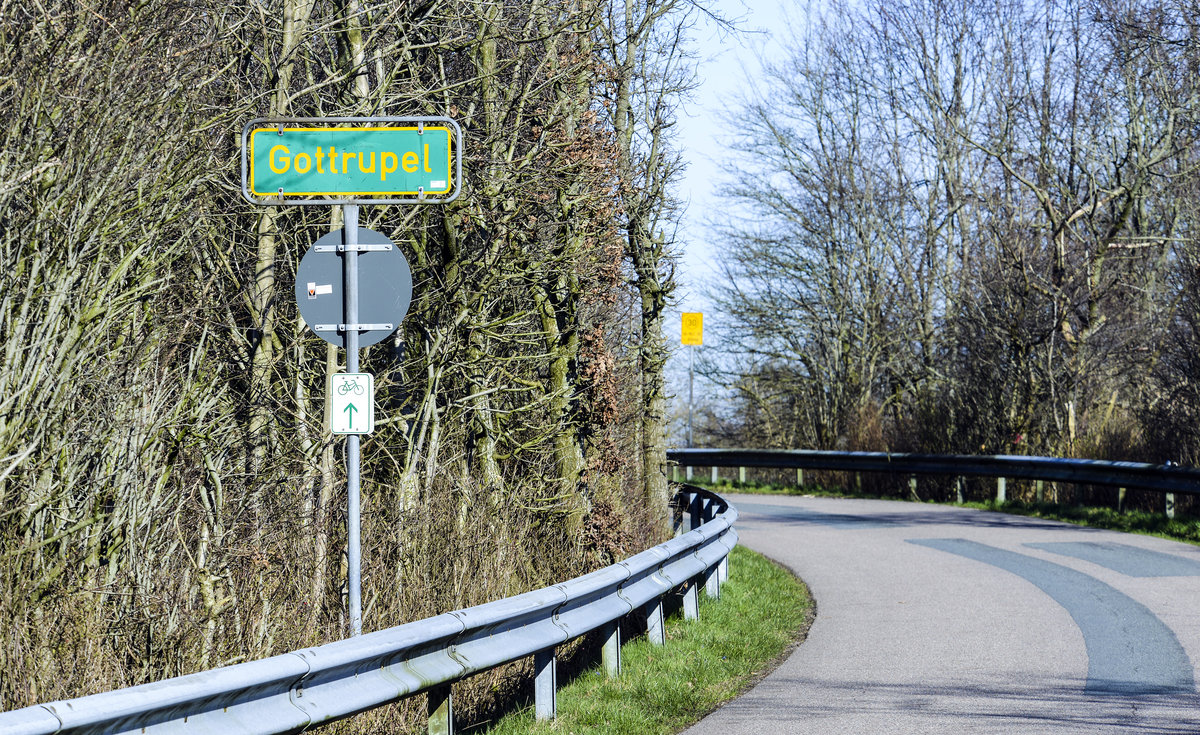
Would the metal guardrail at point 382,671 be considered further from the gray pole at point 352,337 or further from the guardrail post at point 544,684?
the gray pole at point 352,337

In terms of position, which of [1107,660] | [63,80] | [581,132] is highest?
[581,132]

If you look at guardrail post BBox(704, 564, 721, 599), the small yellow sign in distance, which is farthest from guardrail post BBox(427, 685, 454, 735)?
the small yellow sign in distance

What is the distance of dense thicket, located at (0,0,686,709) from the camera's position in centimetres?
627

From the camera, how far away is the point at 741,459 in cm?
2823

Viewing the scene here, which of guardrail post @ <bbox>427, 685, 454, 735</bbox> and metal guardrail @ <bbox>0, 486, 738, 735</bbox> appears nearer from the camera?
metal guardrail @ <bbox>0, 486, 738, 735</bbox>

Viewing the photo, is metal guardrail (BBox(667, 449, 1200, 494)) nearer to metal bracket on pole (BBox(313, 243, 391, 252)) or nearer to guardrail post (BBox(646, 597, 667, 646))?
guardrail post (BBox(646, 597, 667, 646))

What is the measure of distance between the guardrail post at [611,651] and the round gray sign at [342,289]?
256 centimetres

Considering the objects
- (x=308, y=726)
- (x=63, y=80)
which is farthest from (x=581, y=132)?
(x=308, y=726)

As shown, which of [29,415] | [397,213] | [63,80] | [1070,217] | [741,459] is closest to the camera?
[29,415]

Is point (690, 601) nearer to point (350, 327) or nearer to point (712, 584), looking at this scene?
point (712, 584)

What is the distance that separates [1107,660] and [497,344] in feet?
20.0

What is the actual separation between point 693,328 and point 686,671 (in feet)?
50.7

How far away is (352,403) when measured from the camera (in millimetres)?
6672

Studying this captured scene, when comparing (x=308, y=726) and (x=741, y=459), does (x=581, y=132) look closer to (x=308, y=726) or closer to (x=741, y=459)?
(x=308, y=726)
